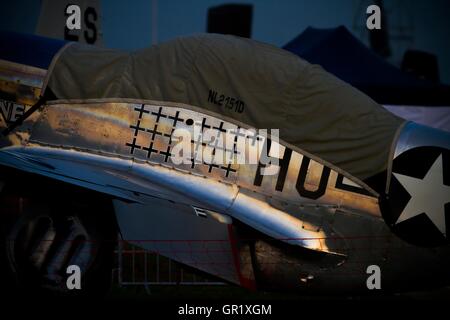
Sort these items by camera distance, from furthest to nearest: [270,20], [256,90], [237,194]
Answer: [270,20] < [256,90] < [237,194]

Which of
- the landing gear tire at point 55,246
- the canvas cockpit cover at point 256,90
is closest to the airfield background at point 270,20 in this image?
the canvas cockpit cover at point 256,90

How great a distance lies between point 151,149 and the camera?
660cm

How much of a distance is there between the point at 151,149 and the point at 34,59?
160cm

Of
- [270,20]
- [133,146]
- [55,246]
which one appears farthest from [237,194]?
[270,20]

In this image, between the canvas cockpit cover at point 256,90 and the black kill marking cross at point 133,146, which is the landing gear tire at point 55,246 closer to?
the black kill marking cross at point 133,146

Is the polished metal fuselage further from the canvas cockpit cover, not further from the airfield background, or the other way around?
the airfield background

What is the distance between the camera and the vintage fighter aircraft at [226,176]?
6.22 metres

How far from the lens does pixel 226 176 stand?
6.44m

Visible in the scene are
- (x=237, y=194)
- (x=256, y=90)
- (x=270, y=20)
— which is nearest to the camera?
(x=237, y=194)

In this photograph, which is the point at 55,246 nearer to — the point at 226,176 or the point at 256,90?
the point at 226,176

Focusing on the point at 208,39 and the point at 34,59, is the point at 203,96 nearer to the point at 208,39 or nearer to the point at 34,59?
the point at 208,39

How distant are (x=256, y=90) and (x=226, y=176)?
2.70ft

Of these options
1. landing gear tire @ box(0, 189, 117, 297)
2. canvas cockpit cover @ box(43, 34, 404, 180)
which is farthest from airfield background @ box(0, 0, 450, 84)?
landing gear tire @ box(0, 189, 117, 297)
